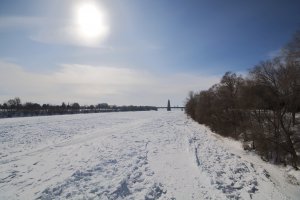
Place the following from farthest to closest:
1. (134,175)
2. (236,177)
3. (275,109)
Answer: (275,109), (236,177), (134,175)

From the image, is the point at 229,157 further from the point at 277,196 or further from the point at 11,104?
the point at 11,104

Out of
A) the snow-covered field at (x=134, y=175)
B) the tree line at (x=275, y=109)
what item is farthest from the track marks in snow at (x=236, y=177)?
the tree line at (x=275, y=109)

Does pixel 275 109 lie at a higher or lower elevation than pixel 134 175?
higher

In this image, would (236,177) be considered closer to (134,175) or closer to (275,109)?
(134,175)

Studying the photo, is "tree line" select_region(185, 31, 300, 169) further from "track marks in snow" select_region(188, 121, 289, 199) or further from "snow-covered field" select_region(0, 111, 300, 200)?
"track marks in snow" select_region(188, 121, 289, 199)

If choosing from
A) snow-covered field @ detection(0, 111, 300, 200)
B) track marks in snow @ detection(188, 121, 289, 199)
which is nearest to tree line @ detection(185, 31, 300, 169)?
snow-covered field @ detection(0, 111, 300, 200)

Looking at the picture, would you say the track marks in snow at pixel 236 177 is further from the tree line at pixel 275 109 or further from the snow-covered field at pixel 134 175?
the tree line at pixel 275 109

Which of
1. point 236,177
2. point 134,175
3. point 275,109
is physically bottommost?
point 236,177

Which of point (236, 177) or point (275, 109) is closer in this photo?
point (236, 177)

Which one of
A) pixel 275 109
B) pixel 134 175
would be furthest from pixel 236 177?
pixel 275 109

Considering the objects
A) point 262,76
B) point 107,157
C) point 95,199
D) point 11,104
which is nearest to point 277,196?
point 95,199

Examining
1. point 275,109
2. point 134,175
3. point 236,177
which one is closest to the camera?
point 134,175

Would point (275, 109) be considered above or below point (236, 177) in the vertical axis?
above

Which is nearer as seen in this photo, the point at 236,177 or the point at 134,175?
the point at 134,175
